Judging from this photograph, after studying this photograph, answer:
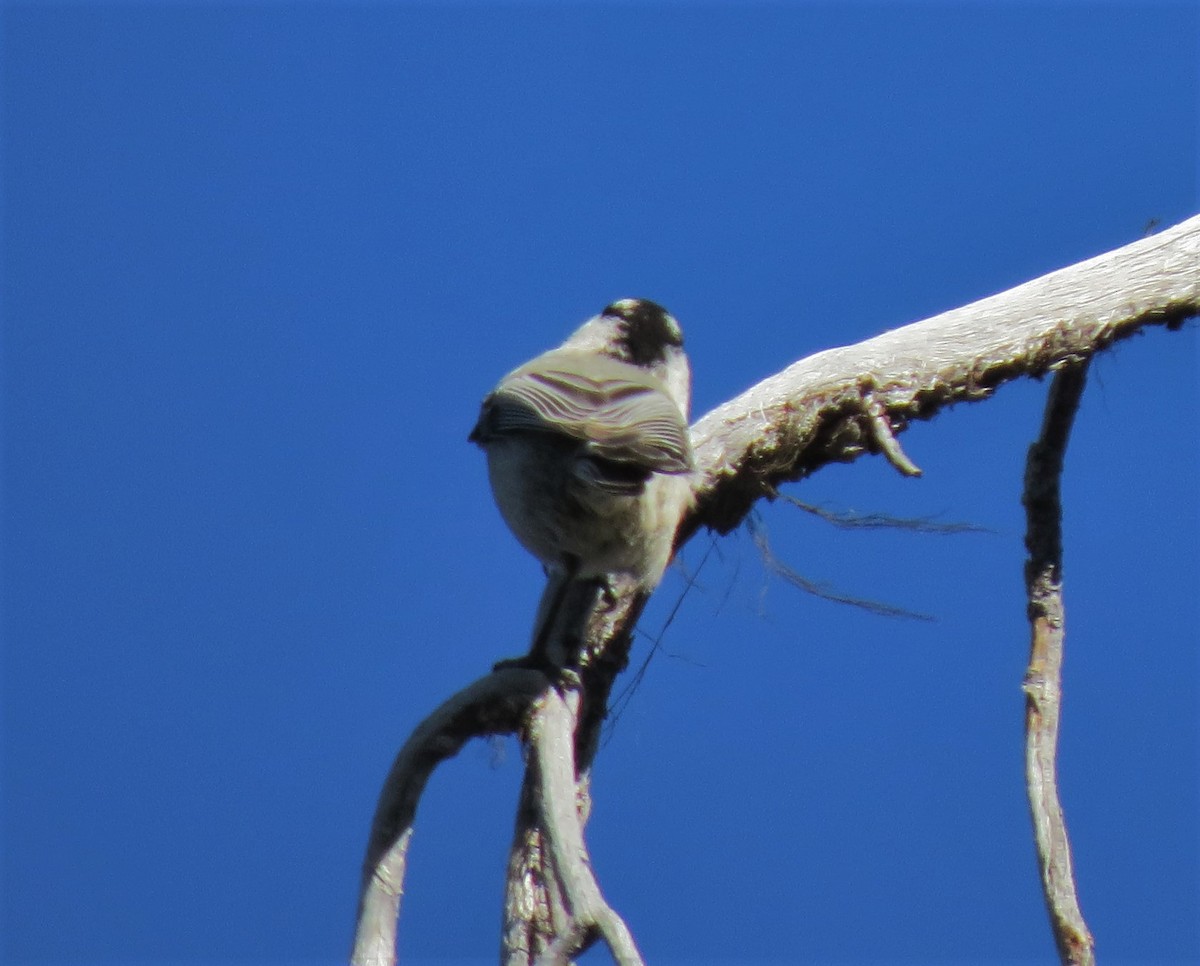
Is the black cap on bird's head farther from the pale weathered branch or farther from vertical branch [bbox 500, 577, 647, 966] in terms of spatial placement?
vertical branch [bbox 500, 577, 647, 966]

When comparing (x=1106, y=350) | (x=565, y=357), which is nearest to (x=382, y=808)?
(x=565, y=357)

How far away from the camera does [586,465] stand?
3680 millimetres

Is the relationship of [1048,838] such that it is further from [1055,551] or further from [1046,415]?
[1046,415]

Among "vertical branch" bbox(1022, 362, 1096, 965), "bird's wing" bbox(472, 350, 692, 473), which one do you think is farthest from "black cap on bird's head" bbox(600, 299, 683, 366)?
"vertical branch" bbox(1022, 362, 1096, 965)

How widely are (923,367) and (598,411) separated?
1068 millimetres

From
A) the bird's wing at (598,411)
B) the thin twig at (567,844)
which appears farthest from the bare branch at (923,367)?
the thin twig at (567,844)

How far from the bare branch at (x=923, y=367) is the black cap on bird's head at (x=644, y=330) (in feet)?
Answer: 1.08

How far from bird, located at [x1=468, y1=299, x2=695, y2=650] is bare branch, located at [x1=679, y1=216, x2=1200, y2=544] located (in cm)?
21

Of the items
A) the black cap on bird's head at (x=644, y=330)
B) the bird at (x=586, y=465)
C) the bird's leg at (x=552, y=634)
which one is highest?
the black cap on bird's head at (x=644, y=330)

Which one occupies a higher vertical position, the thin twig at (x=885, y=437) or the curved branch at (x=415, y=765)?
the thin twig at (x=885, y=437)

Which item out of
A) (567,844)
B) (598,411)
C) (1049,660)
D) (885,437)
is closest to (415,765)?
(567,844)

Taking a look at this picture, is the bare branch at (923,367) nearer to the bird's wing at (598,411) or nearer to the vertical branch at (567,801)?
the bird's wing at (598,411)

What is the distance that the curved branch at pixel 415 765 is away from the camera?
9.98ft

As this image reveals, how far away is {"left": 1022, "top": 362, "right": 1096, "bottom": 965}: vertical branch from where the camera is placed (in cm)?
371
